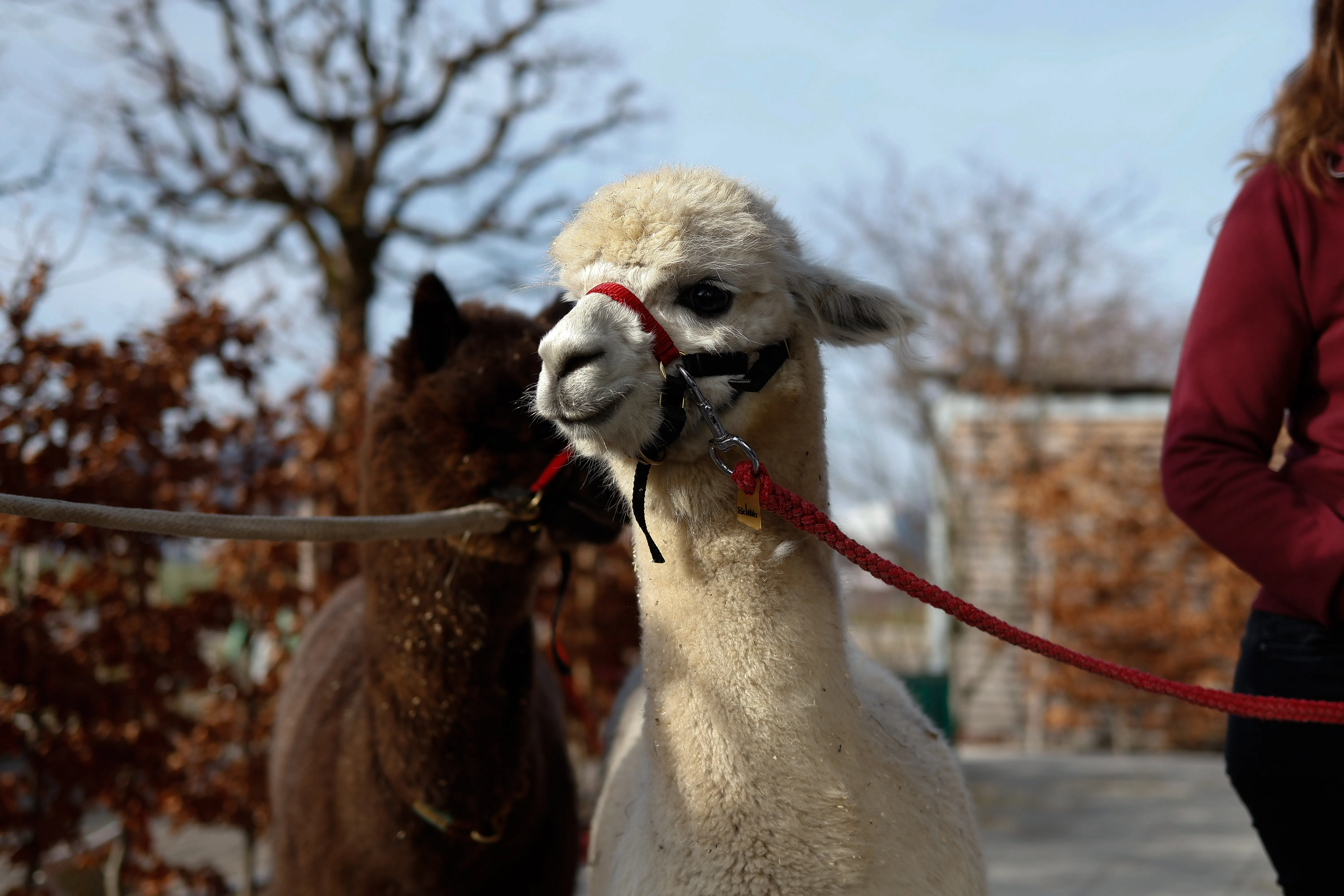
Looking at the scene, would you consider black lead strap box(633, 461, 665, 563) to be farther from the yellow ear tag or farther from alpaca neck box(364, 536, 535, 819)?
alpaca neck box(364, 536, 535, 819)

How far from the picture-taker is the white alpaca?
1679 millimetres

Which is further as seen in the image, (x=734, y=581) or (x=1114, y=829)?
(x=1114, y=829)

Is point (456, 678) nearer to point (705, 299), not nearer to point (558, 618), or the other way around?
point (558, 618)

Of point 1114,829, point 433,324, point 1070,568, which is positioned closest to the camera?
point 433,324

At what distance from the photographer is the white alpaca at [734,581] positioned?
5.51ft

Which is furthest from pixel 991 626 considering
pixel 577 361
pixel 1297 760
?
pixel 577 361

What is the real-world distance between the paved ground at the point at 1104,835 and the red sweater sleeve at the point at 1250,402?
13.9 feet

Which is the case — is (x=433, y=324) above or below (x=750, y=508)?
above

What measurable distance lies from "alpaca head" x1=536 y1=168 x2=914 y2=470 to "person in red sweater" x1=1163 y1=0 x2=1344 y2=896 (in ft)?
1.79

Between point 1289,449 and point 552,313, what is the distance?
1694 millimetres

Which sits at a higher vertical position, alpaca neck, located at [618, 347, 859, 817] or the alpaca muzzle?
the alpaca muzzle

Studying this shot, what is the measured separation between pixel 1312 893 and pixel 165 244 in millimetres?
7649

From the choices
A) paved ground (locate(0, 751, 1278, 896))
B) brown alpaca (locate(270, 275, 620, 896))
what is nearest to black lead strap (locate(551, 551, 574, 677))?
brown alpaca (locate(270, 275, 620, 896))

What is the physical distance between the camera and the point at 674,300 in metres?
1.75
